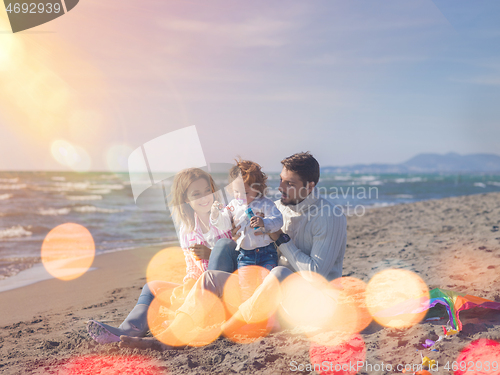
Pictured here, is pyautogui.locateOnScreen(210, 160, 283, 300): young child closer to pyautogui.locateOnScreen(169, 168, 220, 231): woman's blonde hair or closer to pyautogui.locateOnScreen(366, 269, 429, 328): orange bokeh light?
pyautogui.locateOnScreen(169, 168, 220, 231): woman's blonde hair

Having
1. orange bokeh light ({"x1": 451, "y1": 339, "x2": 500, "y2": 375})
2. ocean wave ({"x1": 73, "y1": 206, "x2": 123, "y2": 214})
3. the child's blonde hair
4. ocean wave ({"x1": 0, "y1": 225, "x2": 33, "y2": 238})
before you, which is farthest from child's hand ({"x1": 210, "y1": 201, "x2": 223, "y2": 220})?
ocean wave ({"x1": 73, "y1": 206, "x2": 123, "y2": 214})

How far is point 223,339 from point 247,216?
3.26 ft

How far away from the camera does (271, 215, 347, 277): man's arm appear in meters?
2.88

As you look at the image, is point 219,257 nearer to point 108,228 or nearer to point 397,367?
point 397,367

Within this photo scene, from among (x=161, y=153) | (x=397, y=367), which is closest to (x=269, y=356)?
(x=397, y=367)

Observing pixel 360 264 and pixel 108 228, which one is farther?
pixel 108 228

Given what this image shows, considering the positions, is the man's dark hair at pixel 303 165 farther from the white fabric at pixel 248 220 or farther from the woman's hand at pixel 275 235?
the woman's hand at pixel 275 235

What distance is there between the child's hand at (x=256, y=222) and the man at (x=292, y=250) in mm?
238

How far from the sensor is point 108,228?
35.8ft

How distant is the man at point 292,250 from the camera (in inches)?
107

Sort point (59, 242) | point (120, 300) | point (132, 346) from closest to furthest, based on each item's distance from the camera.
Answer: point (132, 346) → point (120, 300) → point (59, 242)

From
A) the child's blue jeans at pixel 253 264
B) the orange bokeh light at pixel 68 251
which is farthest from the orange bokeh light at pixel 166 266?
the child's blue jeans at pixel 253 264

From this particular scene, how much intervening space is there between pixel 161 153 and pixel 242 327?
2.82 m

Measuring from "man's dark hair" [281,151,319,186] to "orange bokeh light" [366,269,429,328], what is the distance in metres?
1.27
